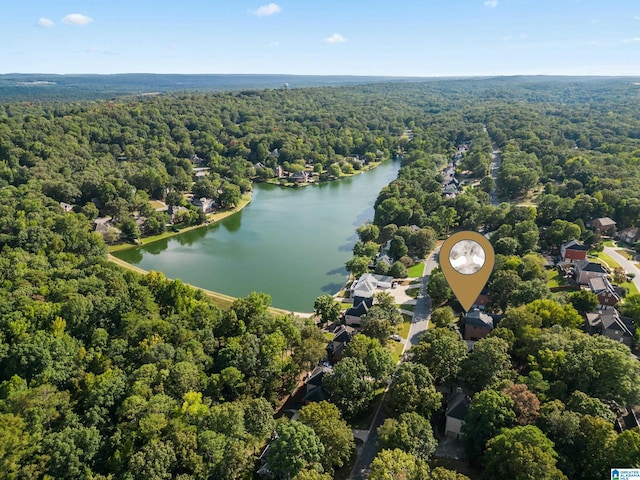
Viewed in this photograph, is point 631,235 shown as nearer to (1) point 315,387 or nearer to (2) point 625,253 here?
(2) point 625,253

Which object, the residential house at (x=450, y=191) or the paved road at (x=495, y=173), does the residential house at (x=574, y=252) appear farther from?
the paved road at (x=495, y=173)

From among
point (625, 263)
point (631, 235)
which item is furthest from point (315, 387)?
point (631, 235)

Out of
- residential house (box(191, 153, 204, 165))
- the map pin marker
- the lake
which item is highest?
the map pin marker

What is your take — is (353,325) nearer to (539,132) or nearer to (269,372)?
(269,372)

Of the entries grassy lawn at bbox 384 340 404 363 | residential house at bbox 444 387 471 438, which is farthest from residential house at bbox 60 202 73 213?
residential house at bbox 444 387 471 438

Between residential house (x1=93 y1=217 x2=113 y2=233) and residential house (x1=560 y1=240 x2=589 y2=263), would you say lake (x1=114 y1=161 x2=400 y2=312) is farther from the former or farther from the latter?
residential house (x1=560 y1=240 x2=589 y2=263)

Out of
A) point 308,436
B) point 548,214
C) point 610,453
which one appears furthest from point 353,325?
point 548,214

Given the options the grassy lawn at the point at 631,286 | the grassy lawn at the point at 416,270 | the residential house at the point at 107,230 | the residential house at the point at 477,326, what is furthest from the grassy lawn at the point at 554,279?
the residential house at the point at 107,230
